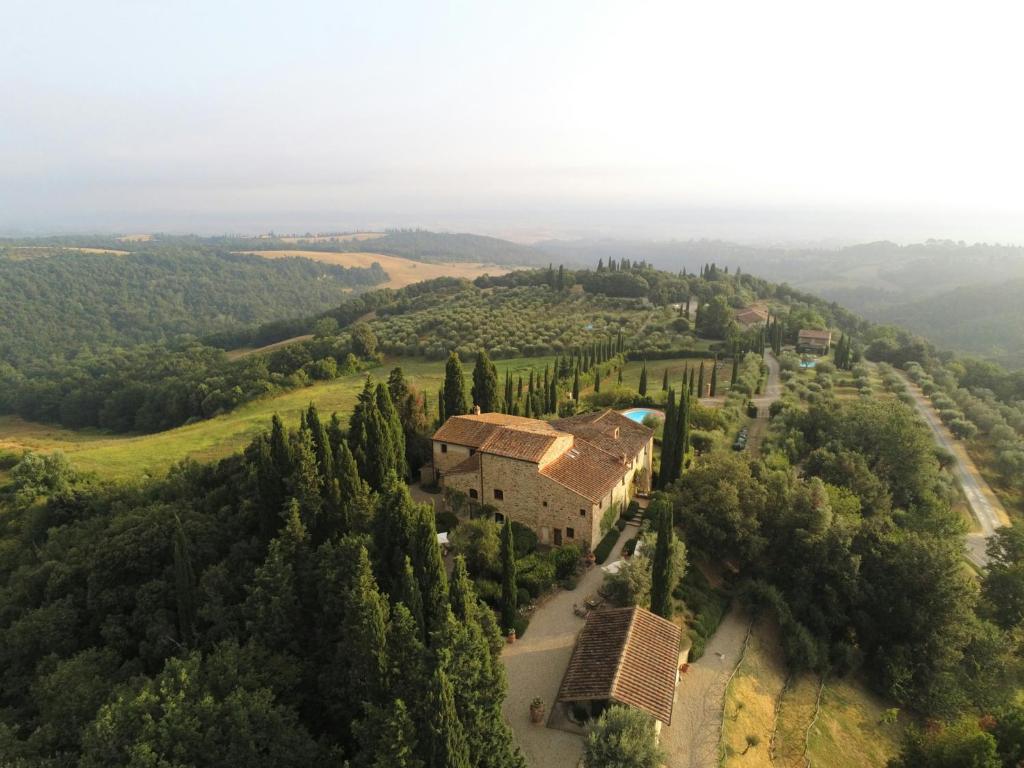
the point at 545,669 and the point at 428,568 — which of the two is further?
the point at 545,669

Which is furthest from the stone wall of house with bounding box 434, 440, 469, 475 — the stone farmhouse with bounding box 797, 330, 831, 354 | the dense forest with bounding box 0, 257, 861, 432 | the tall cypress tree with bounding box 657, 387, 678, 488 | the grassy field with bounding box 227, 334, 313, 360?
the grassy field with bounding box 227, 334, 313, 360

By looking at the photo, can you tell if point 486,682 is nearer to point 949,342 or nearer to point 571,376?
point 571,376

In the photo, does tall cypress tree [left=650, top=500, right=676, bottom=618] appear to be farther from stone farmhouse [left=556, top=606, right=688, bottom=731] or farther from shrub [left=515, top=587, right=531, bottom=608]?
shrub [left=515, top=587, right=531, bottom=608]

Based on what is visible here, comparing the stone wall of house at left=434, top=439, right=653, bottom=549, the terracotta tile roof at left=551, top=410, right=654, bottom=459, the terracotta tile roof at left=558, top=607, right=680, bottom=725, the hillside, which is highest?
the terracotta tile roof at left=551, top=410, right=654, bottom=459

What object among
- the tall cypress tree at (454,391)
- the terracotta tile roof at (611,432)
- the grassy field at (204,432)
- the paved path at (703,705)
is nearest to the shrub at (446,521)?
the terracotta tile roof at (611,432)

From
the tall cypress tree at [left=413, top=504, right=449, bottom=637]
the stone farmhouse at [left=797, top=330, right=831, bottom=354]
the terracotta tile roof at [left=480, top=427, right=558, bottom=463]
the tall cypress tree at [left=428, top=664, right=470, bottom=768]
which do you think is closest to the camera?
the tall cypress tree at [left=428, top=664, right=470, bottom=768]

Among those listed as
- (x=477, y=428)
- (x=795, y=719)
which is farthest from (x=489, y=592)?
(x=795, y=719)

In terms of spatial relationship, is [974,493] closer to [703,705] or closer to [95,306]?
[703,705]
